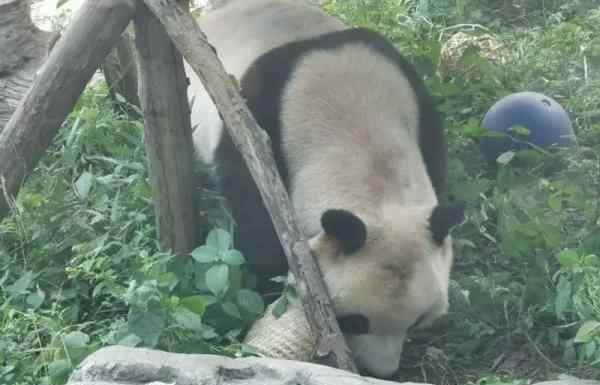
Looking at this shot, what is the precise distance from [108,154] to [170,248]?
117 centimetres

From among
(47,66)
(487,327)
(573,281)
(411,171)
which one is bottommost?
(487,327)

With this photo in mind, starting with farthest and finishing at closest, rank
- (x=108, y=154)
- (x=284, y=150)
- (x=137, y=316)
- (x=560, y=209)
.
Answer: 1. (x=108, y=154)
2. (x=560, y=209)
3. (x=284, y=150)
4. (x=137, y=316)

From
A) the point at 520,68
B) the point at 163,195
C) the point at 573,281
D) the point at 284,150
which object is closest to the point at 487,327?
the point at 573,281

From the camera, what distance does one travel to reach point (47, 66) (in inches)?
195

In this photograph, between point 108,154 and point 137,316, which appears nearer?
point 137,316

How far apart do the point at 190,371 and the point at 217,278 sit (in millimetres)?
1118

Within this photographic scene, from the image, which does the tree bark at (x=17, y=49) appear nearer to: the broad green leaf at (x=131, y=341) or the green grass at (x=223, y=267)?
the green grass at (x=223, y=267)

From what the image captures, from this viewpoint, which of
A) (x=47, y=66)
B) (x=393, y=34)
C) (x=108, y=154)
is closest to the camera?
(x=47, y=66)

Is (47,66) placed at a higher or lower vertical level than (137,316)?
higher

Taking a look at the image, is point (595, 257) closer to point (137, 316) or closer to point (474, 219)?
point (474, 219)

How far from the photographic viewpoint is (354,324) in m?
4.75

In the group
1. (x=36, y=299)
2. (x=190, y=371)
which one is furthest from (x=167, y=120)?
(x=190, y=371)

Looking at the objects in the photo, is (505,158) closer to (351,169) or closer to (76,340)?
(351,169)

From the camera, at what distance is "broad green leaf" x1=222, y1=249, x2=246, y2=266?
4.85 m
